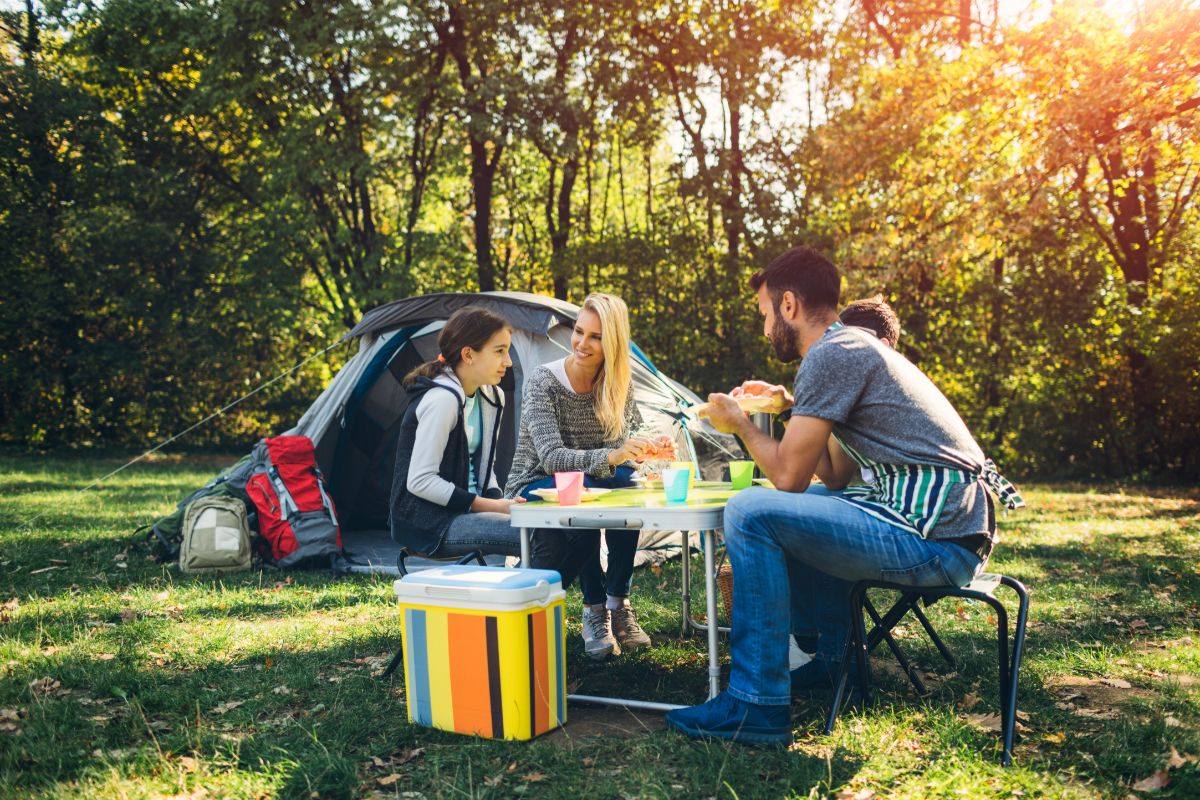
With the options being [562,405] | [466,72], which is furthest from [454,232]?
[562,405]

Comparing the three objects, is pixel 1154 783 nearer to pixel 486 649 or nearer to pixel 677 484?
pixel 677 484

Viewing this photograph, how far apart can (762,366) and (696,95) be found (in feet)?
13.2

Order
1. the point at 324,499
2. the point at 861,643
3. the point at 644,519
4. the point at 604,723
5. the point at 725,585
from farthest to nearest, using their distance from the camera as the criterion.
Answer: the point at 324,499 < the point at 725,585 < the point at 604,723 < the point at 861,643 < the point at 644,519

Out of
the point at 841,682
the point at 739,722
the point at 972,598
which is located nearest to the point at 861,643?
the point at 841,682

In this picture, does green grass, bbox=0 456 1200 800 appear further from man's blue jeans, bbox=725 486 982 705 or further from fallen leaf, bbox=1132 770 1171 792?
man's blue jeans, bbox=725 486 982 705

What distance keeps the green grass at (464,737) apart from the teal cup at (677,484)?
71 cm

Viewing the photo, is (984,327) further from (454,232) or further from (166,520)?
(166,520)

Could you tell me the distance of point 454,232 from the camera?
1558 centimetres

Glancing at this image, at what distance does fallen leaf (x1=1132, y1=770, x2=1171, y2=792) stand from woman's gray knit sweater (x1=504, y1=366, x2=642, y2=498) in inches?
78.7

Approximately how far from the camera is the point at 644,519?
8.98 feet

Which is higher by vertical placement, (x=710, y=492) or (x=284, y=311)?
(x=284, y=311)

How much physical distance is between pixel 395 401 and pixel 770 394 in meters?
4.26

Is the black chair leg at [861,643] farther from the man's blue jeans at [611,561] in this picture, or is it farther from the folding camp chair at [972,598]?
the man's blue jeans at [611,561]

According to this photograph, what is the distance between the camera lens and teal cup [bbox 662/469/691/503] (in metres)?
2.88
